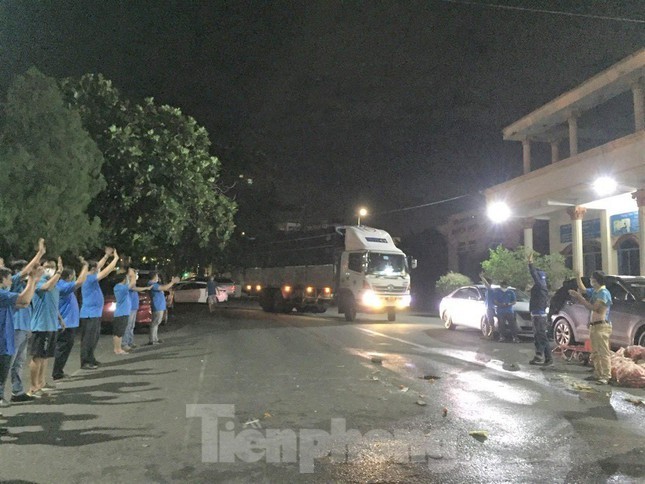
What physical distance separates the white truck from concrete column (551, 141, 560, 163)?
10.2 meters

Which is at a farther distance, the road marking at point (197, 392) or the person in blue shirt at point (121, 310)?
the person in blue shirt at point (121, 310)

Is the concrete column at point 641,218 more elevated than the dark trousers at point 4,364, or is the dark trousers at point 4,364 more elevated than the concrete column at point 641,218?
the concrete column at point 641,218

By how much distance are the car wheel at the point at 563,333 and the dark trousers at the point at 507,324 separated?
60.3 inches

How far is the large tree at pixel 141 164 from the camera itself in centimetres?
1572

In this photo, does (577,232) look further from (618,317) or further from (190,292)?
(190,292)

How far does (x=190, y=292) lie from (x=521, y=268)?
61.7ft

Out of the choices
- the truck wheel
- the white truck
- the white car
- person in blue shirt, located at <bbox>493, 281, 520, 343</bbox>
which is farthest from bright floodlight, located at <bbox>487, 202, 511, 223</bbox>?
the white car

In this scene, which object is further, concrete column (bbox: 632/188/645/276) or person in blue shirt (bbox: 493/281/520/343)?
concrete column (bbox: 632/188/645/276)

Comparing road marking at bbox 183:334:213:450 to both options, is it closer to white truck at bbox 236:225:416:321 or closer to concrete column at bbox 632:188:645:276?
white truck at bbox 236:225:416:321

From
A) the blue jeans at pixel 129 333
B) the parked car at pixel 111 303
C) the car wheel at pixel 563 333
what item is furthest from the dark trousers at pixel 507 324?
the parked car at pixel 111 303

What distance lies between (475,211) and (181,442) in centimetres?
3066

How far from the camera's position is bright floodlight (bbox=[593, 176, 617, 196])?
20.3 meters

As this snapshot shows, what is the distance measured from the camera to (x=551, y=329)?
13.3 meters

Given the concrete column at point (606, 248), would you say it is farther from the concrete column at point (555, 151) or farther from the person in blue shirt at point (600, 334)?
the person in blue shirt at point (600, 334)
